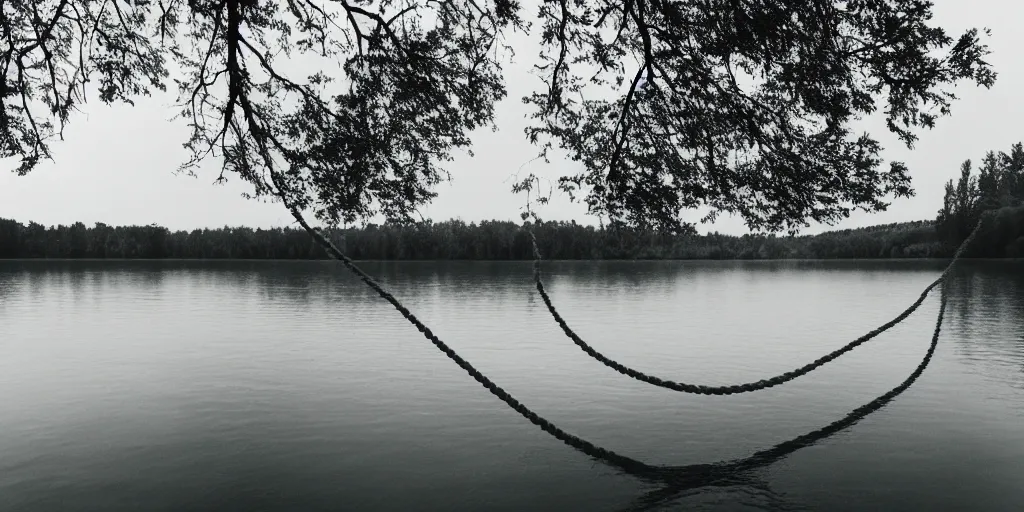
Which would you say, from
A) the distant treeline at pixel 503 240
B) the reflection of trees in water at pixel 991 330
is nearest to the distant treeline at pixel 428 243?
the distant treeline at pixel 503 240

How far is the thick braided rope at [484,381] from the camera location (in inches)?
329

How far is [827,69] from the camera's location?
14.5m

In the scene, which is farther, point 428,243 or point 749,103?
point 428,243

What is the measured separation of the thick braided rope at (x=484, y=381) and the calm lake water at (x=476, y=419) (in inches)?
16.5

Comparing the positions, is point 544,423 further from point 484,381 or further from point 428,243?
point 428,243

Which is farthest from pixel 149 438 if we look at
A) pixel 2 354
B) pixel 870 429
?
pixel 2 354

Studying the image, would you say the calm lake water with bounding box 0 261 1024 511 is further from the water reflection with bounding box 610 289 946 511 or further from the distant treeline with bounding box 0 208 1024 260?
the distant treeline with bounding box 0 208 1024 260

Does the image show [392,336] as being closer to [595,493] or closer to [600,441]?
[600,441]

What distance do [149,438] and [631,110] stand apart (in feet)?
36.8

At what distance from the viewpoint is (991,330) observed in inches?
1394

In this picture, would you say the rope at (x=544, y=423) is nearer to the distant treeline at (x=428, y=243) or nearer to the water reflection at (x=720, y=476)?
the water reflection at (x=720, y=476)

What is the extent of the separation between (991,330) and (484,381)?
3366 centimetres

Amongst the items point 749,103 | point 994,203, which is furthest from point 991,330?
point 994,203

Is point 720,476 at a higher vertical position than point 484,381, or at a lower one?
lower
